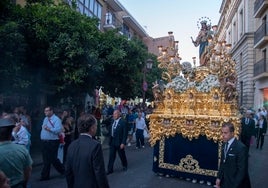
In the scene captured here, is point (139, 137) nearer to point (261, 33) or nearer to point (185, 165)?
point (185, 165)

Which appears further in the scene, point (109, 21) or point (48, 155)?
point (109, 21)

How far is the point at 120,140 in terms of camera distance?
9.00 m

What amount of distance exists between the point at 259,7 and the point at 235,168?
25656 millimetres

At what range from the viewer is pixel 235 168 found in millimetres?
4648

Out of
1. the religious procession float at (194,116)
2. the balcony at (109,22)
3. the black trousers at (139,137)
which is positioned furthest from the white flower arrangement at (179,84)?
the balcony at (109,22)

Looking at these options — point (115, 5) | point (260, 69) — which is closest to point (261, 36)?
point (260, 69)

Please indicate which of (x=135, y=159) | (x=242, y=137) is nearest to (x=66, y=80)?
(x=135, y=159)

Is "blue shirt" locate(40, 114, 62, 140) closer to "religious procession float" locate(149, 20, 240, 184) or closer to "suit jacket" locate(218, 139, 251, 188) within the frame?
"religious procession float" locate(149, 20, 240, 184)

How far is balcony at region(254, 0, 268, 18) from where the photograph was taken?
25.8m

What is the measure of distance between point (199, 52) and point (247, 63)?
65.7ft

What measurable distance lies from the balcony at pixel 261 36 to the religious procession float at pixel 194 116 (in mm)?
18726

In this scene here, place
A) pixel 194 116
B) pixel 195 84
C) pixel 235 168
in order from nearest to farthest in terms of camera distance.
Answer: pixel 235 168, pixel 194 116, pixel 195 84

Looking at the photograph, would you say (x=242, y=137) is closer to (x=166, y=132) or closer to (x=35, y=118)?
(x=166, y=132)

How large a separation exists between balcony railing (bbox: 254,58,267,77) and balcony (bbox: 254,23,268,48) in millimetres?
1482
